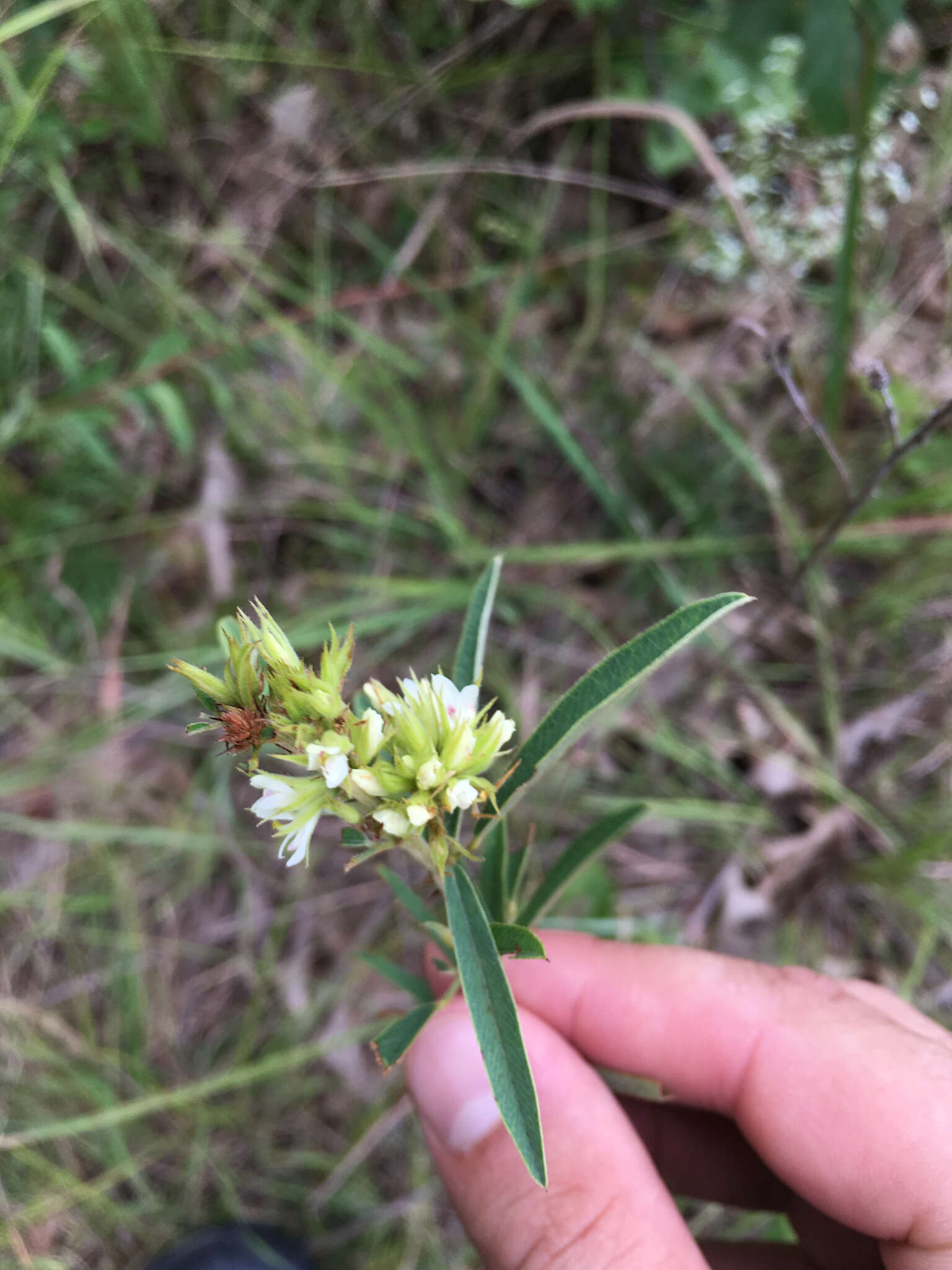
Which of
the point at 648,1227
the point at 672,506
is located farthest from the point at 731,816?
the point at 648,1227

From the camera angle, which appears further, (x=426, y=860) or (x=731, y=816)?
(x=731, y=816)

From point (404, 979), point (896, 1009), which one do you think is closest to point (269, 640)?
point (404, 979)

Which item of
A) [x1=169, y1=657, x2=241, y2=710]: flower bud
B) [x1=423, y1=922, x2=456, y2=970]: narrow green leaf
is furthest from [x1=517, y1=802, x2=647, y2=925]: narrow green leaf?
[x1=169, y1=657, x2=241, y2=710]: flower bud

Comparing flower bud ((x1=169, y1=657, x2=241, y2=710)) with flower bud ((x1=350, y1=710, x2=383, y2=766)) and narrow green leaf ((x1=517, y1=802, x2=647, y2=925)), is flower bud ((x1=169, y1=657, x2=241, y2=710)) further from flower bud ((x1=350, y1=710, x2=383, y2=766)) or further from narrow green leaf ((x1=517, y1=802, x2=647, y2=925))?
narrow green leaf ((x1=517, y1=802, x2=647, y2=925))

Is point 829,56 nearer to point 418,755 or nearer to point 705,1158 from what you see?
point 418,755

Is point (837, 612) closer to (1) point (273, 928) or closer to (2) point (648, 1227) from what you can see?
(2) point (648, 1227)

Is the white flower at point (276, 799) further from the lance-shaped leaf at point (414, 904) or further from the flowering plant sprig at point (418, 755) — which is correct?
the lance-shaped leaf at point (414, 904)
